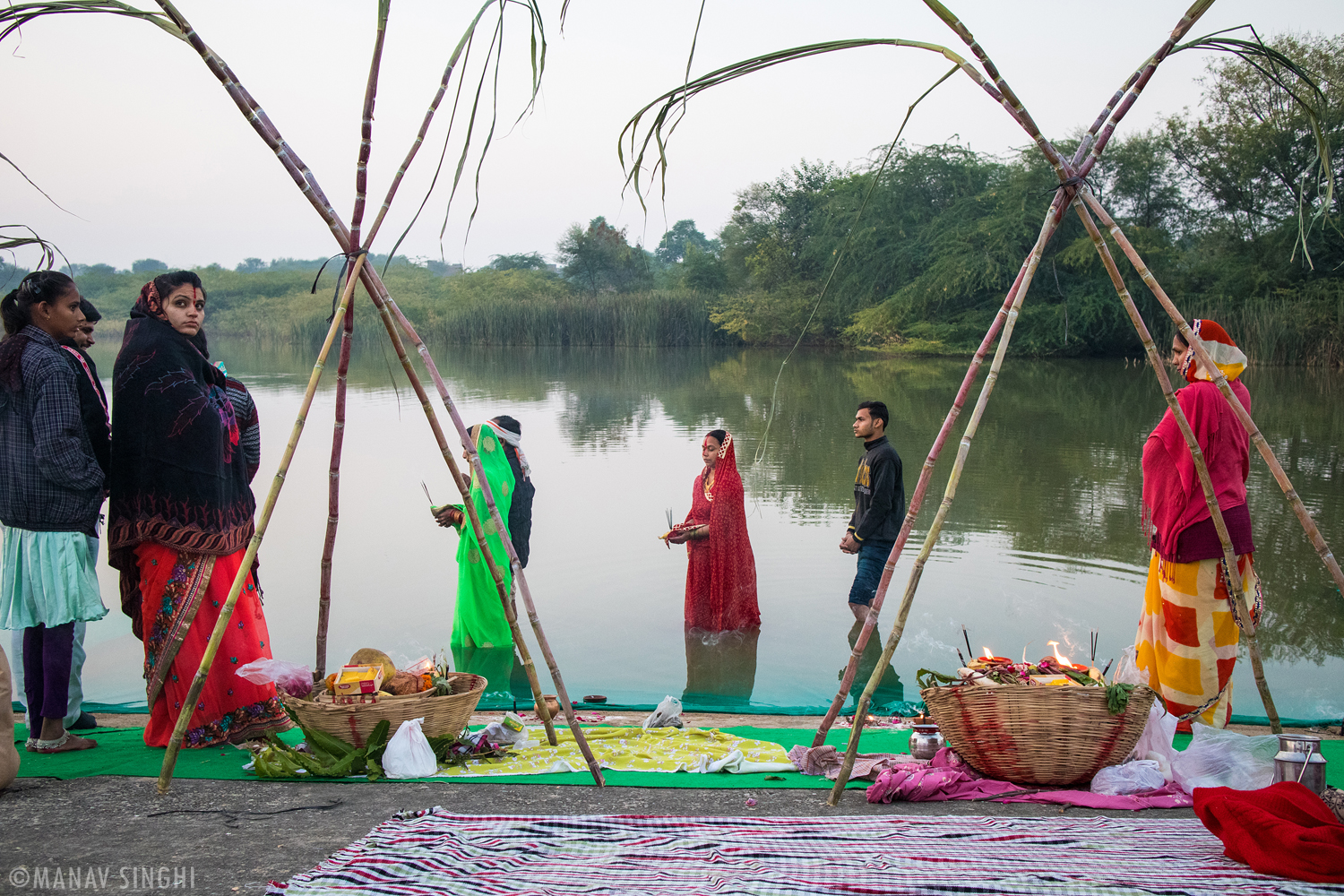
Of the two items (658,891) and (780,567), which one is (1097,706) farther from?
(780,567)

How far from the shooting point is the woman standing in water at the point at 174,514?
3707 mm

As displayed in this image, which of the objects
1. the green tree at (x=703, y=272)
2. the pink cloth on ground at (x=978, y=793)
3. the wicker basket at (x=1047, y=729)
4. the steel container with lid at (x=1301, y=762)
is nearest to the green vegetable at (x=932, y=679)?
the wicker basket at (x=1047, y=729)

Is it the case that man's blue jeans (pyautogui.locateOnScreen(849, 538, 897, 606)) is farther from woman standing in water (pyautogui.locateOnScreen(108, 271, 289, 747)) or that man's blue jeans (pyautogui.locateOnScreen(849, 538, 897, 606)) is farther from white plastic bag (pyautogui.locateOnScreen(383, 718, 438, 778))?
woman standing in water (pyautogui.locateOnScreen(108, 271, 289, 747))

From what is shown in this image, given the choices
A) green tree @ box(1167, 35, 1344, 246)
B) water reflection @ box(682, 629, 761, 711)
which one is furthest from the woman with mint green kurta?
green tree @ box(1167, 35, 1344, 246)

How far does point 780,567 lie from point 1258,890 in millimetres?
5982

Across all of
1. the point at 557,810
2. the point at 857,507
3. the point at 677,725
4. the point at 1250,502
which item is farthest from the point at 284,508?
the point at 1250,502

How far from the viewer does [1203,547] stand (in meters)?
4.08

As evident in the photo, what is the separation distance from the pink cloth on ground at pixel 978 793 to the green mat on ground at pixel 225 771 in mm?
172

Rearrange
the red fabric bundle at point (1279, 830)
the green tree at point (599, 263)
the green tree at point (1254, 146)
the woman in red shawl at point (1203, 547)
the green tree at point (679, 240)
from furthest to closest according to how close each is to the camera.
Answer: the green tree at point (679, 240) → the green tree at point (599, 263) → the green tree at point (1254, 146) → the woman in red shawl at point (1203, 547) → the red fabric bundle at point (1279, 830)

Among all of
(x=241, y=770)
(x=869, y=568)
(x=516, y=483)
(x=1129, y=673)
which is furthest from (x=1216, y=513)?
(x=516, y=483)

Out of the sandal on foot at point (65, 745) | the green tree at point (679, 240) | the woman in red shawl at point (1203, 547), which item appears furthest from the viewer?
the green tree at point (679, 240)

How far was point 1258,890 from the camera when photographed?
212cm

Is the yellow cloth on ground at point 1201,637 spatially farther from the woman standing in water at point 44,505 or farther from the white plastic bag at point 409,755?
the woman standing in water at point 44,505

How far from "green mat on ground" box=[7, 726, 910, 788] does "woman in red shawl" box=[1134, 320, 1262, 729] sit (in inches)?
50.0
